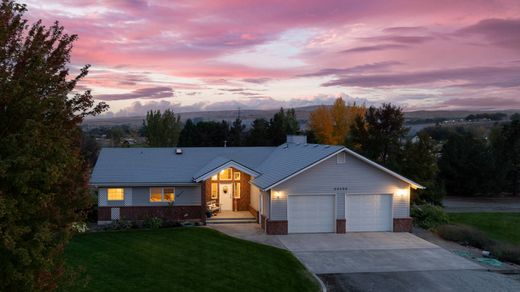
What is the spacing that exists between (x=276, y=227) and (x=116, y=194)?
1016cm

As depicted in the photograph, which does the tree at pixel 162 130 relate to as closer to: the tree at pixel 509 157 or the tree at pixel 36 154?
the tree at pixel 509 157

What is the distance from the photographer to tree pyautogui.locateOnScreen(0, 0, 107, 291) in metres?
6.39

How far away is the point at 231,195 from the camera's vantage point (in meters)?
31.8

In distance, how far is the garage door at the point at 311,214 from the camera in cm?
2589

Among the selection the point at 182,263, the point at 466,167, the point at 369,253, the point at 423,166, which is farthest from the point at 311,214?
the point at 466,167

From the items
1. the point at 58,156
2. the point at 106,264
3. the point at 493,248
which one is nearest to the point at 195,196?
the point at 106,264

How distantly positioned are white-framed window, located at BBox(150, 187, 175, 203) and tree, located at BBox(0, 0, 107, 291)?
2165 centimetres

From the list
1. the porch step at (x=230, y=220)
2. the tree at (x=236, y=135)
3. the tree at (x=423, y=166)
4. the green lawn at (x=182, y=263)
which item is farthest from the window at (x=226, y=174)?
the tree at (x=236, y=135)

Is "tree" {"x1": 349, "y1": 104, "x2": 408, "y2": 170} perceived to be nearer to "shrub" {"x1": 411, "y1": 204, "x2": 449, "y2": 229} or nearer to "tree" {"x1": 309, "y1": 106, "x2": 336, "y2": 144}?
"shrub" {"x1": 411, "y1": 204, "x2": 449, "y2": 229}

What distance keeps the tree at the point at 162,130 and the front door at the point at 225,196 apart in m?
35.2

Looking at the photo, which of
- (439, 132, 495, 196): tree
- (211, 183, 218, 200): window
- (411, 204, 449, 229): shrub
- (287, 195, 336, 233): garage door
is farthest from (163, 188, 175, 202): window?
(439, 132, 495, 196): tree

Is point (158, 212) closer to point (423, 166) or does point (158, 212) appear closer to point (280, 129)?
point (423, 166)

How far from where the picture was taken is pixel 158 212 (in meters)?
28.7

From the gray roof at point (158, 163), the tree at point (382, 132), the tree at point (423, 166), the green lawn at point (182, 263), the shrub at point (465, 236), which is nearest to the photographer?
the green lawn at point (182, 263)
